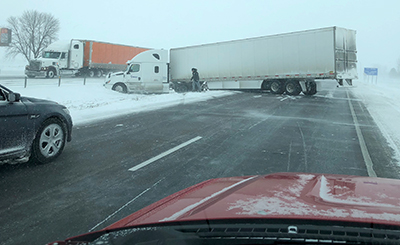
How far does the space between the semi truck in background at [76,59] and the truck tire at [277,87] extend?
2119 centimetres

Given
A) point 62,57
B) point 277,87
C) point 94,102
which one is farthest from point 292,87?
point 62,57

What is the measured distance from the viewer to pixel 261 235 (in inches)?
56.9

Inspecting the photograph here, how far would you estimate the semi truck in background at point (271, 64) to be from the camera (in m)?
20.7

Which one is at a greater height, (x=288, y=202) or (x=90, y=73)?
(x=90, y=73)

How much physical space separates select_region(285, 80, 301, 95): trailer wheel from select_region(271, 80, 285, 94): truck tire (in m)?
0.36

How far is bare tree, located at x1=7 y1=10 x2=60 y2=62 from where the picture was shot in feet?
182

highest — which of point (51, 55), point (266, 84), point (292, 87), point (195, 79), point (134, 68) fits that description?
point (51, 55)

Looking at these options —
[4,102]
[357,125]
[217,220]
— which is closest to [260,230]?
[217,220]

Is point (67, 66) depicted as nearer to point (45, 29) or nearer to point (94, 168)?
point (45, 29)

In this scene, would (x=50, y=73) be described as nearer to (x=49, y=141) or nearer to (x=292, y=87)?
(x=292, y=87)

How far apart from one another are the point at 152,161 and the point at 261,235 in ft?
14.3

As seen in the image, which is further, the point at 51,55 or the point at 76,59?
the point at 76,59

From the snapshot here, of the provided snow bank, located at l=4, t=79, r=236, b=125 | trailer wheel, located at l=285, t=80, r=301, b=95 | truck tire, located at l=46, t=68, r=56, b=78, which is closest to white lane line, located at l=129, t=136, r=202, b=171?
snow bank, located at l=4, t=79, r=236, b=125

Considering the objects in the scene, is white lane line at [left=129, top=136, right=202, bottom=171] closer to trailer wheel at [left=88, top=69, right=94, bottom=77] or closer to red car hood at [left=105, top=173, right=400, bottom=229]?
red car hood at [left=105, top=173, right=400, bottom=229]
